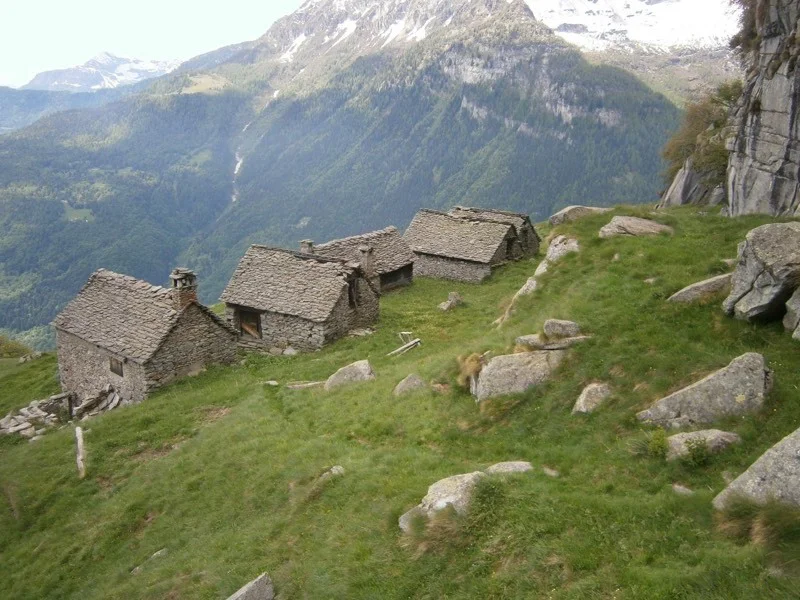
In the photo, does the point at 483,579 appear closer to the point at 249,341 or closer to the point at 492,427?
the point at 492,427

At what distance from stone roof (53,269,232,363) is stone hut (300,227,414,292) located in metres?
15.1

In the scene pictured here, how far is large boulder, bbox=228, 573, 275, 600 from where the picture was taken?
1434 cm

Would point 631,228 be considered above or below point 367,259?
above

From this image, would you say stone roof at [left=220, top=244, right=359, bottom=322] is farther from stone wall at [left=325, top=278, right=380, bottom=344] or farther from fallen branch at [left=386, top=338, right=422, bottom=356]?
fallen branch at [left=386, top=338, right=422, bottom=356]

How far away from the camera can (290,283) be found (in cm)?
4141

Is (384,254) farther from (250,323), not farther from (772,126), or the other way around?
(772,126)

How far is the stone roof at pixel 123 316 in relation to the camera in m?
34.2

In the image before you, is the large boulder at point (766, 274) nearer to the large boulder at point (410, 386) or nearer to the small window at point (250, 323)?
the large boulder at point (410, 386)

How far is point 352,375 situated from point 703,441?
52.0 feet

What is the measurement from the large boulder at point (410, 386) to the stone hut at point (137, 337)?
1631 cm

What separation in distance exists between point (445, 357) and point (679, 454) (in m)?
12.2

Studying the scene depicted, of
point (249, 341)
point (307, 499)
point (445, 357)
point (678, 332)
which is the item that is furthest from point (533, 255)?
point (307, 499)

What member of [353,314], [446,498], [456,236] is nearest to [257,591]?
[446,498]

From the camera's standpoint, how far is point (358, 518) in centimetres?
1588
